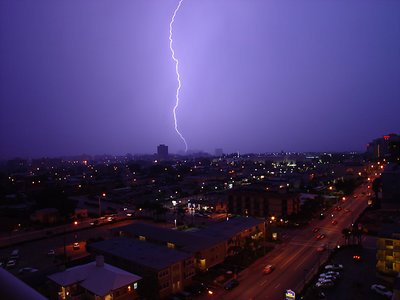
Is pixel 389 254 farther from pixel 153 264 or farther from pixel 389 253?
pixel 153 264

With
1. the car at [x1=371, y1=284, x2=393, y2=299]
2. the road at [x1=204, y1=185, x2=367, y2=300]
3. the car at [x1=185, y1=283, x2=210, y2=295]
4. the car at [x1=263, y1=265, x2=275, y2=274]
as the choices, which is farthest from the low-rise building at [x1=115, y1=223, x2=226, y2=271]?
the car at [x1=371, y1=284, x2=393, y2=299]

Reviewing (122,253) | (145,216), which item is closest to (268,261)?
(122,253)

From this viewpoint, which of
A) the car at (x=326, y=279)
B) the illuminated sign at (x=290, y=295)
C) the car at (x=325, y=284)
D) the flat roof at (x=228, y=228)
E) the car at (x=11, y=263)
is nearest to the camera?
the illuminated sign at (x=290, y=295)

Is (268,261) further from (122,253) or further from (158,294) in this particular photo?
(122,253)

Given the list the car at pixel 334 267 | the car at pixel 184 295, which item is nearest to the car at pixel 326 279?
the car at pixel 334 267

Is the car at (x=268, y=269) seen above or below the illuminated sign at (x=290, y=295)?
below

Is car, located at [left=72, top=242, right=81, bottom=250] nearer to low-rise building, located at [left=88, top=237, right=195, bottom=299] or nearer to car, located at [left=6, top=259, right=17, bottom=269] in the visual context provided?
car, located at [left=6, top=259, right=17, bottom=269]

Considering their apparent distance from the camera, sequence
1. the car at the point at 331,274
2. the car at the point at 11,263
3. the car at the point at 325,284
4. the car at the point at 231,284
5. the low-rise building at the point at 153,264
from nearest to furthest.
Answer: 1. the low-rise building at the point at 153,264
2. the car at the point at 325,284
3. the car at the point at 231,284
4. the car at the point at 331,274
5. the car at the point at 11,263

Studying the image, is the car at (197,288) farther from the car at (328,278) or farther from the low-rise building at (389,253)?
the low-rise building at (389,253)
